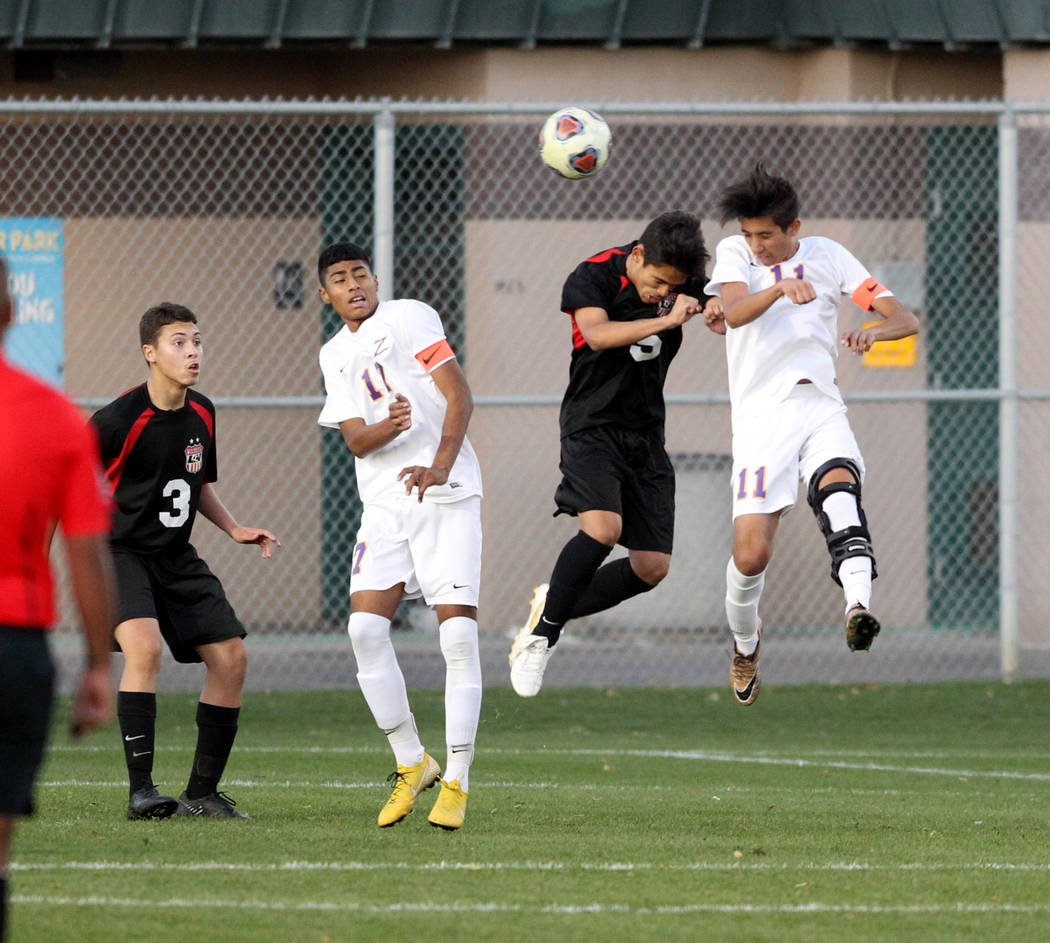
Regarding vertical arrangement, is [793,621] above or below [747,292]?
below

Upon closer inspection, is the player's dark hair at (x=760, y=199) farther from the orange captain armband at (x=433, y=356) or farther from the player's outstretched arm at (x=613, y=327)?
the orange captain armband at (x=433, y=356)

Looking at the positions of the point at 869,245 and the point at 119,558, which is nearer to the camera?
the point at 119,558

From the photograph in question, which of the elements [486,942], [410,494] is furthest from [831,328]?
[486,942]

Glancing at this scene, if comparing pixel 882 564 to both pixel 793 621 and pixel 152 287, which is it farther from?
pixel 152 287

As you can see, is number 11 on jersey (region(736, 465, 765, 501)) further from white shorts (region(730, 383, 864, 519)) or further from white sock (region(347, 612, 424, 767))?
white sock (region(347, 612, 424, 767))

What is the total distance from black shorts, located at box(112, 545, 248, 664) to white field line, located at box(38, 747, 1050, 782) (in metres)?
2.69

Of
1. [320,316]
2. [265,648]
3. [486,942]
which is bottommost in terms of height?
[486,942]

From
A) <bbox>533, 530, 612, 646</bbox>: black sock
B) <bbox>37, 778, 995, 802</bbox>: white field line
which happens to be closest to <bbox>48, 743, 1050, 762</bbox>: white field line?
<bbox>37, 778, 995, 802</bbox>: white field line

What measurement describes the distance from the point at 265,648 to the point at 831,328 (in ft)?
19.1

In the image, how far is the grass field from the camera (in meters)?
5.05

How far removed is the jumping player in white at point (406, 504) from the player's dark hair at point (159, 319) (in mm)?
574

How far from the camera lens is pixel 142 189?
1404 centimetres

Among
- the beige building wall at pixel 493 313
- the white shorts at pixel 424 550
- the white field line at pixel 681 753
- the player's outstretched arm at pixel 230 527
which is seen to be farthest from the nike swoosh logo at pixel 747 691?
the beige building wall at pixel 493 313

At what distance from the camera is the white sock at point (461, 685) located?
6621 millimetres
